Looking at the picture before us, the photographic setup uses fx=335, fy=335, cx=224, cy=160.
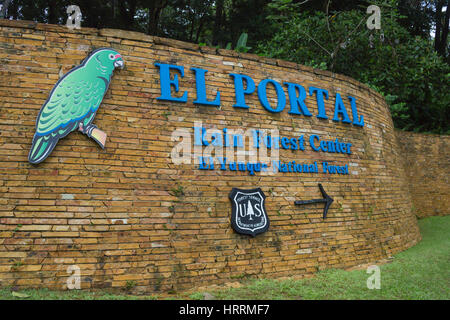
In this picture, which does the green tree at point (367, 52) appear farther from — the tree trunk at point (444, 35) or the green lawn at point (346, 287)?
the green lawn at point (346, 287)

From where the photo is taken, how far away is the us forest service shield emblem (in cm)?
477

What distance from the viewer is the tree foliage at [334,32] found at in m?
10.7

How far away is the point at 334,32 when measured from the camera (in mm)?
10906

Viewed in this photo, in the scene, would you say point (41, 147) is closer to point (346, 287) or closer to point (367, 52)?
point (346, 287)

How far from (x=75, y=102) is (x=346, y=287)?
421cm

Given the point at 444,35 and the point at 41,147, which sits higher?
the point at 444,35

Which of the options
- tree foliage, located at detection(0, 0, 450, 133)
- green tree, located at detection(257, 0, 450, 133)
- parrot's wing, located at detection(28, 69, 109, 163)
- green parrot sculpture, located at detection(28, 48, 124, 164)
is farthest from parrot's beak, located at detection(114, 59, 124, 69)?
green tree, located at detection(257, 0, 450, 133)

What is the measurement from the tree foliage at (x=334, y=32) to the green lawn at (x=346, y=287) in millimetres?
5413

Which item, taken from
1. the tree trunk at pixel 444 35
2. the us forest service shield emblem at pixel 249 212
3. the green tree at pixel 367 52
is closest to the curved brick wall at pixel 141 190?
the us forest service shield emblem at pixel 249 212

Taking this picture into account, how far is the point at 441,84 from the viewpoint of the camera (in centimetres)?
1191

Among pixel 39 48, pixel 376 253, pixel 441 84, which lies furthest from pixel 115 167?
pixel 441 84

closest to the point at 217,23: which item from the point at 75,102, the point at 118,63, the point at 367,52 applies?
the point at 367,52

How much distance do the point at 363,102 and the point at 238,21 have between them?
10.1 meters

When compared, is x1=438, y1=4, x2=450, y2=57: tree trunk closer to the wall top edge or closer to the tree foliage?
the tree foliage
